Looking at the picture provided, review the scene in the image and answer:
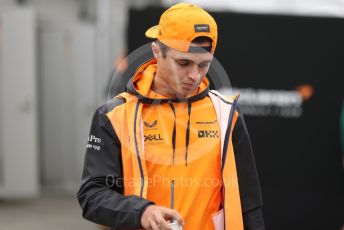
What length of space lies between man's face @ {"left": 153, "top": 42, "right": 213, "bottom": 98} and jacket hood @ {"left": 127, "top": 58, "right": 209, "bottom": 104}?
0.03 metres

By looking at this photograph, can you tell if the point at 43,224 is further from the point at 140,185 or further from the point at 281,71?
the point at 140,185

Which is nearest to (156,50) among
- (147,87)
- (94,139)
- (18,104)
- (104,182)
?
(147,87)

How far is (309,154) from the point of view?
556 cm

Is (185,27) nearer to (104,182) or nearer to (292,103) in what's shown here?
(104,182)

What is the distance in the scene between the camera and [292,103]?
18.1 feet

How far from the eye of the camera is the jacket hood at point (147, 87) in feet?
7.12

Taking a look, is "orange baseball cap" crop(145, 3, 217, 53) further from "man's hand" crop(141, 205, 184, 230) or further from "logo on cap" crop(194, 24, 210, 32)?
"man's hand" crop(141, 205, 184, 230)

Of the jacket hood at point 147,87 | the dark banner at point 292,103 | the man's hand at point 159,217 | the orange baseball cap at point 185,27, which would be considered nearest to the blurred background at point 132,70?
the dark banner at point 292,103

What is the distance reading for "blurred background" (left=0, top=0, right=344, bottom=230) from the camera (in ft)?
18.0

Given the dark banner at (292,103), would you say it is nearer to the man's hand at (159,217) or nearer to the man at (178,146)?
the man at (178,146)

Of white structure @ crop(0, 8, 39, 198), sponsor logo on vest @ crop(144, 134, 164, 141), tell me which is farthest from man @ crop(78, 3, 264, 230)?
white structure @ crop(0, 8, 39, 198)

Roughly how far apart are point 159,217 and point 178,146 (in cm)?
34

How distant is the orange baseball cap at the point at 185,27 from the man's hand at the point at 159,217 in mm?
510

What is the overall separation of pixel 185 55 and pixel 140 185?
428 mm
